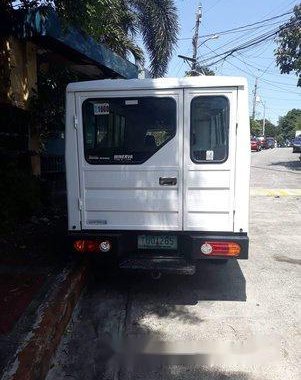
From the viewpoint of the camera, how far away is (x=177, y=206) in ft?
15.3

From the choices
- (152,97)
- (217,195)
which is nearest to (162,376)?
(217,195)

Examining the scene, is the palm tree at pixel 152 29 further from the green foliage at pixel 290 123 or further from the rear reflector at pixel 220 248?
the green foliage at pixel 290 123

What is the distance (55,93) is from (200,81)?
4895 millimetres

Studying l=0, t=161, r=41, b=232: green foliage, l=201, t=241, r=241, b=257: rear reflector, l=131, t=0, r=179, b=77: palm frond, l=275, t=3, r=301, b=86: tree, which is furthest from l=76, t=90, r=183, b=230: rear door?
l=275, t=3, r=301, b=86: tree

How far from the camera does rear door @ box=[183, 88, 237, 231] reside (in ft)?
14.8

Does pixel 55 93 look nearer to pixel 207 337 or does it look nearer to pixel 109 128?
pixel 109 128

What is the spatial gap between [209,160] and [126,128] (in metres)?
0.95

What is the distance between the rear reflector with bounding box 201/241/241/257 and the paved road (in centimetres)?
64

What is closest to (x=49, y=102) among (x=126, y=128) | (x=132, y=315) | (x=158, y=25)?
(x=126, y=128)

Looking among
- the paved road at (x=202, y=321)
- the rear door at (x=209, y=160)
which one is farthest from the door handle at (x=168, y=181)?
the paved road at (x=202, y=321)

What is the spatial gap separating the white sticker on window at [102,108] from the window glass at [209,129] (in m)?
0.90

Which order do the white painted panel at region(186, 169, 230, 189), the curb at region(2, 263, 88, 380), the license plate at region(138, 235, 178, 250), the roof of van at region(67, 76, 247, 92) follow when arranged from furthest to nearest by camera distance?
the license plate at region(138, 235, 178, 250)
the white painted panel at region(186, 169, 230, 189)
the roof of van at region(67, 76, 247, 92)
the curb at region(2, 263, 88, 380)

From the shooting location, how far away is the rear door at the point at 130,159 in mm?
4605

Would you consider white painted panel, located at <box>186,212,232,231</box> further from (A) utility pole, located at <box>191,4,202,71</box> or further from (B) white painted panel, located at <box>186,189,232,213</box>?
(A) utility pole, located at <box>191,4,202,71</box>
